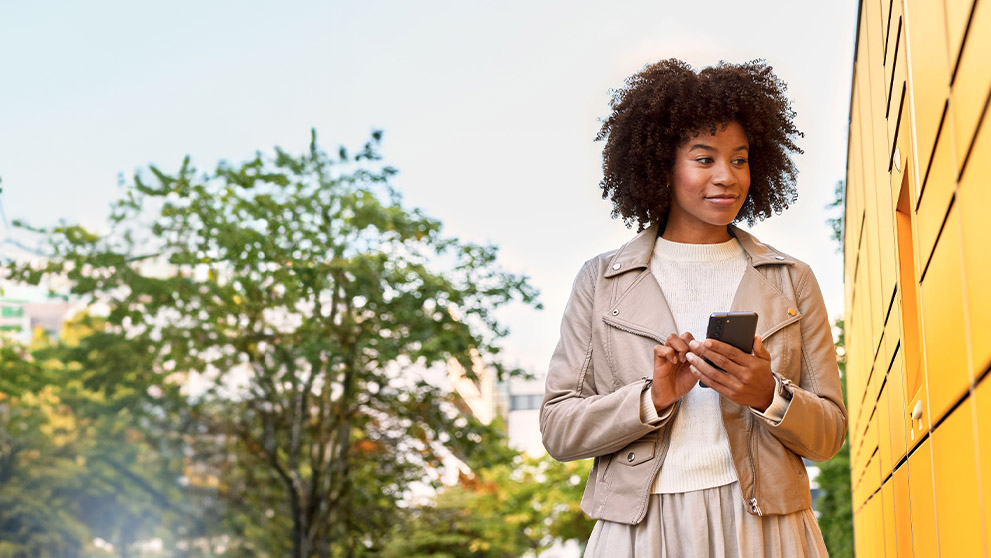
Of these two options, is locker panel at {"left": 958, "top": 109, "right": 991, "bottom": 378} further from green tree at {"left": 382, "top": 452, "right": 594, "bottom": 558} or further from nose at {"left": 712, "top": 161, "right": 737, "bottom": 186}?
green tree at {"left": 382, "top": 452, "right": 594, "bottom": 558}

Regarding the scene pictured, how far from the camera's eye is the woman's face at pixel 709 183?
1884 millimetres

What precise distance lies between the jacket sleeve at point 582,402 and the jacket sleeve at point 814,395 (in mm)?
192

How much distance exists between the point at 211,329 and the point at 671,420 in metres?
10.4

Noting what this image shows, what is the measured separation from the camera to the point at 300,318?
11.9 meters

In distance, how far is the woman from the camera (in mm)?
1647

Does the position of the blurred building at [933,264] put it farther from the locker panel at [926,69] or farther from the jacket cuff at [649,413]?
the jacket cuff at [649,413]

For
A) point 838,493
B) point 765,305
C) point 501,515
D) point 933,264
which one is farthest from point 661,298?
point 501,515

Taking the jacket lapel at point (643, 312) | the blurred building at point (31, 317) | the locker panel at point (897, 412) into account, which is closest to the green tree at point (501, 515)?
the blurred building at point (31, 317)

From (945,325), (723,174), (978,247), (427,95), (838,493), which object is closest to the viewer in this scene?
(978,247)


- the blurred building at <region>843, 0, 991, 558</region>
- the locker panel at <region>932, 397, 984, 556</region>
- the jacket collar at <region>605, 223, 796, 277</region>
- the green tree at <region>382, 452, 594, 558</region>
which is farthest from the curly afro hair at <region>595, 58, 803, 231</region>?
the green tree at <region>382, 452, 594, 558</region>

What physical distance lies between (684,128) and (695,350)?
53 centimetres

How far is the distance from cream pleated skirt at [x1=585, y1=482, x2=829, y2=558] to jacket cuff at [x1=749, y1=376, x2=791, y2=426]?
131 mm

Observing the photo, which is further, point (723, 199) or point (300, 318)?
point (300, 318)

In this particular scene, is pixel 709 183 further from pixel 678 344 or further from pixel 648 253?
pixel 678 344
